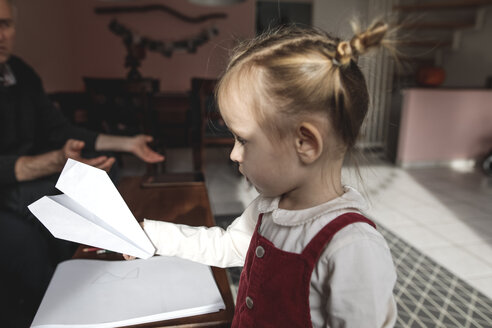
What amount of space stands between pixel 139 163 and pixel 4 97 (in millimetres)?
2290

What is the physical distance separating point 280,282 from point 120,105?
7.94 ft

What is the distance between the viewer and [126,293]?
62cm

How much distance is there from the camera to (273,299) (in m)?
0.53

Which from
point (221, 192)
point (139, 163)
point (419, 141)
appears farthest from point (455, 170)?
point (139, 163)

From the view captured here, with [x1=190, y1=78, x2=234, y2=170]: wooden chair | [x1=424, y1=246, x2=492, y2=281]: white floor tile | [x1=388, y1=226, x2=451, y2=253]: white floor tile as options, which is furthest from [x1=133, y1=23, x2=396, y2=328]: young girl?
[x1=190, y1=78, x2=234, y2=170]: wooden chair

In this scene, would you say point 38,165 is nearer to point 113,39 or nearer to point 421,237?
point 421,237

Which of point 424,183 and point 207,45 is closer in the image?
point 424,183

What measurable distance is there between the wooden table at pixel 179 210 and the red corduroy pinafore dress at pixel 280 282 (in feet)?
0.13

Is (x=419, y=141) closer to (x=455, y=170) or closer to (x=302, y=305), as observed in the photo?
(x=455, y=170)

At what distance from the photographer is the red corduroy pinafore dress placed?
495 millimetres

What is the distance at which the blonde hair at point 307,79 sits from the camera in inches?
18.7

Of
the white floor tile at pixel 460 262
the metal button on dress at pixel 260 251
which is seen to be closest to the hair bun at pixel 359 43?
the metal button on dress at pixel 260 251

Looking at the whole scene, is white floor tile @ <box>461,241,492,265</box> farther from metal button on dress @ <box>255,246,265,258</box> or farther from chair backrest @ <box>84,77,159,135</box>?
chair backrest @ <box>84,77,159,135</box>

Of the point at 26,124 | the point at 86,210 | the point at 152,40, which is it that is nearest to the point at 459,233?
the point at 86,210
